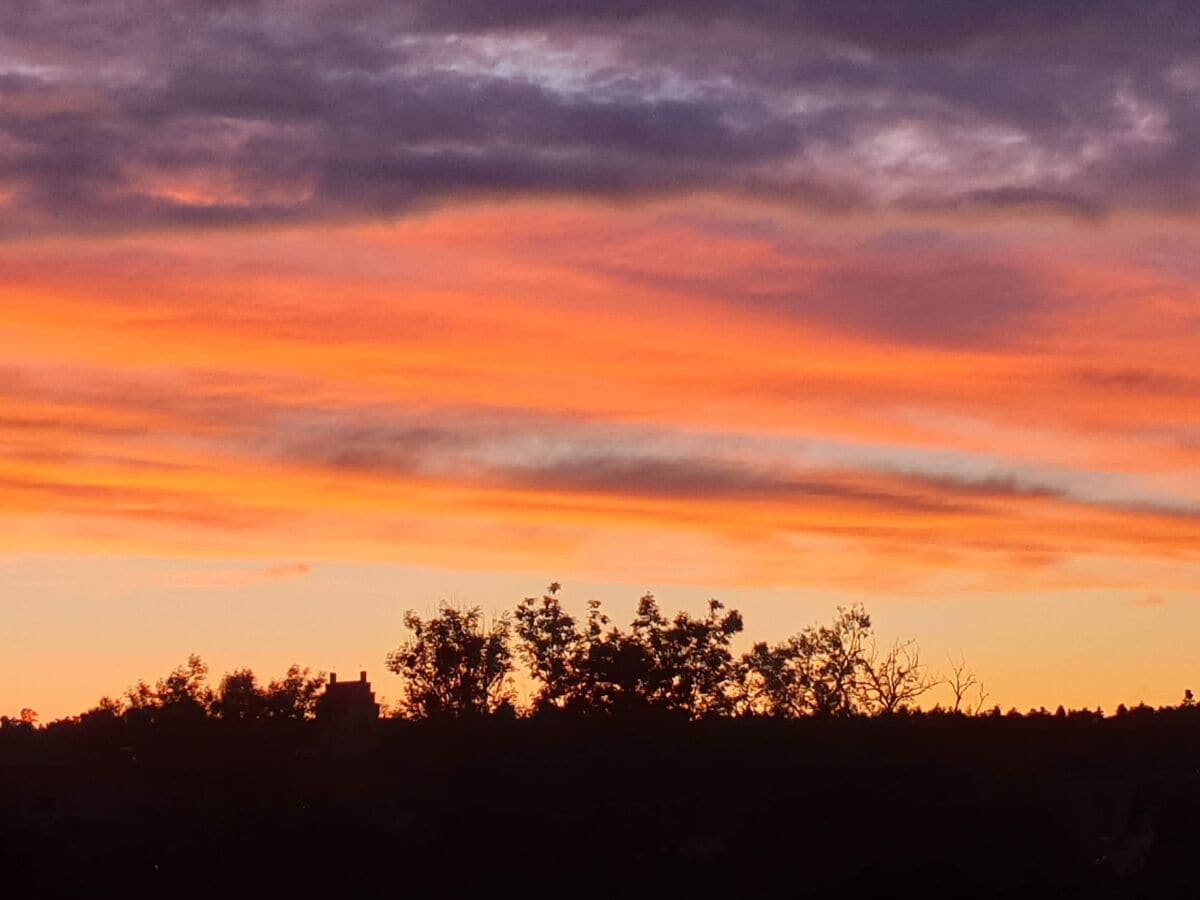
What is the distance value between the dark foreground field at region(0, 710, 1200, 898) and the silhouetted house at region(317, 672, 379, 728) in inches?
449

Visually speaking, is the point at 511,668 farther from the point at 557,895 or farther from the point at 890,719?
the point at 557,895

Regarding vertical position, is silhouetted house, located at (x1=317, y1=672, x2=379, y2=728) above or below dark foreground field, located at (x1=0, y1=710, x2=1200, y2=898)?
above

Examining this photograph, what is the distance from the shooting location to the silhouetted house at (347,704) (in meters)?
68.5

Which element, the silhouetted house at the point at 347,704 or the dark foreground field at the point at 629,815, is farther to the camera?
the silhouetted house at the point at 347,704

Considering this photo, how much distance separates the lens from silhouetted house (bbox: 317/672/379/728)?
68.5 m

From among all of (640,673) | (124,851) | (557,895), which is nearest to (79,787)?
(124,851)

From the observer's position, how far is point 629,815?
51281 mm

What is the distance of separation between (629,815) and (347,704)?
97.5 ft

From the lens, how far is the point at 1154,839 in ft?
163

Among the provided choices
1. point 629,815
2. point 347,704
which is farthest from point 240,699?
point 629,815

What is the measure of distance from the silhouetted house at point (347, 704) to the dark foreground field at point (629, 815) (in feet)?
37.4

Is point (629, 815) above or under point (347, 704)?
under

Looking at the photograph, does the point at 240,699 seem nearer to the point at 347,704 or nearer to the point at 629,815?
the point at 347,704

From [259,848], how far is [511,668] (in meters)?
27.4
